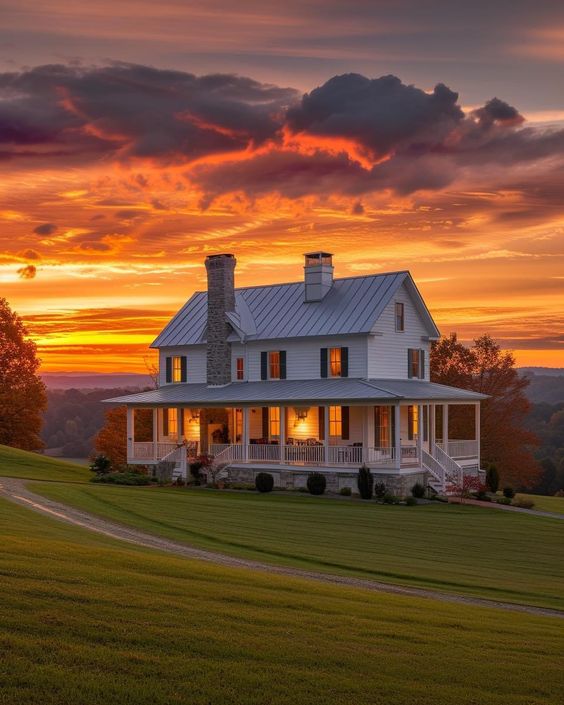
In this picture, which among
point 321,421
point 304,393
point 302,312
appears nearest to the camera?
point 304,393

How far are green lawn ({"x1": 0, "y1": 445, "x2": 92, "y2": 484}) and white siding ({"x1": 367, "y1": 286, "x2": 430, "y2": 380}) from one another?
A: 15.0m

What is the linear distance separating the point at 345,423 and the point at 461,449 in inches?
245

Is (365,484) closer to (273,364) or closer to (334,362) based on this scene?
(334,362)

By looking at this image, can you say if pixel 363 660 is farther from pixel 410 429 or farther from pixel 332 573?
pixel 410 429

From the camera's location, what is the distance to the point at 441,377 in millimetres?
58688

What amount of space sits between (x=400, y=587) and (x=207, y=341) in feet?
104

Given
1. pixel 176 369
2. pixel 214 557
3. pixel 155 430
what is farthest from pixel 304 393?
pixel 214 557

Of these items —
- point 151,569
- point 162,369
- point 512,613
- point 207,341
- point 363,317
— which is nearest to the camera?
point 151,569

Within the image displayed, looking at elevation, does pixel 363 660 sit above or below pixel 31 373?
below

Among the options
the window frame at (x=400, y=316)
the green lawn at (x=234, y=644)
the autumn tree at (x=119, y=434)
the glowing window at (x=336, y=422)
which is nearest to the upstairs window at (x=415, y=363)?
the window frame at (x=400, y=316)

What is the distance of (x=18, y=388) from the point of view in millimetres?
63031

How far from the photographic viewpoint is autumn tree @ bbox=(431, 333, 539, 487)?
5628cm

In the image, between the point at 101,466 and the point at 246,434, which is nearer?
the point at 246,434

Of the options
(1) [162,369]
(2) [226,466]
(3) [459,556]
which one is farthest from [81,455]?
(3) [459,556]
